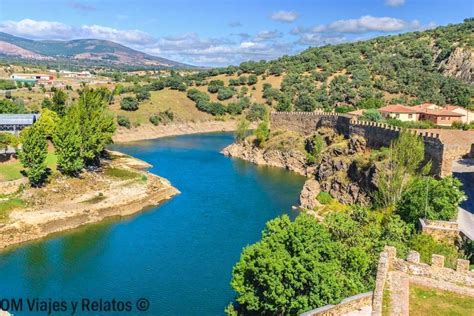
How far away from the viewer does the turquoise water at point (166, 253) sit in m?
31.2

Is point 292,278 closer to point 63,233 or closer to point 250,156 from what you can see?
point 63,233

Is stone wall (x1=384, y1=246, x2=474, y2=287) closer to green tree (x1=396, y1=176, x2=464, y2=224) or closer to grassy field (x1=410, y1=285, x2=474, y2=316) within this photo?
grassy field (x1=410, y1=285, x2=474, y2=316)

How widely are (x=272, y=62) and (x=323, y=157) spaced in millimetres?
89437

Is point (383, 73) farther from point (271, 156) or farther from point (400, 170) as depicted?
point (400, 170)

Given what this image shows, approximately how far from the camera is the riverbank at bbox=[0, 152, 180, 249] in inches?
1625

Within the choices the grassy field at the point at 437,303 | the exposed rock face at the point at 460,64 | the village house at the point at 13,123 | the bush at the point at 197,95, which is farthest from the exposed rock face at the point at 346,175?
the bush at the point at 197,95

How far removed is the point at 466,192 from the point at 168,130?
75646 millimetres

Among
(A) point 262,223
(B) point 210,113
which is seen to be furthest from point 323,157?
(B) point 210,113

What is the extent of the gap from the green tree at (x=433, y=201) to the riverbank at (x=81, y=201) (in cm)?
2688

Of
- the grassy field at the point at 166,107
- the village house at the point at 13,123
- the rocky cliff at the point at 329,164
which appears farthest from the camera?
the grassy field at the point at 166,107

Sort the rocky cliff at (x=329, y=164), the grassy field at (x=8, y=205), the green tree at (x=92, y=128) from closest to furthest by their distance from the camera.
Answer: the grassy field at (x=8, y=205), the rocky cliff at (x=329, y=164), the green tree at (x=92, y=128)

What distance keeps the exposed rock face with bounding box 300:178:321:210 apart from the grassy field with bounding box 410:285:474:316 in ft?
106

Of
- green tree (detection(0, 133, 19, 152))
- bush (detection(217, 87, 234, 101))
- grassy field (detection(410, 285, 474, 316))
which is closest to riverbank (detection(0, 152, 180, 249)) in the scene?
green tree (detection(0, 133, 19, 152))

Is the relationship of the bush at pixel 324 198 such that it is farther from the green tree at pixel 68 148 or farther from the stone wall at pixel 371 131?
the green tree at pixel 68 148
